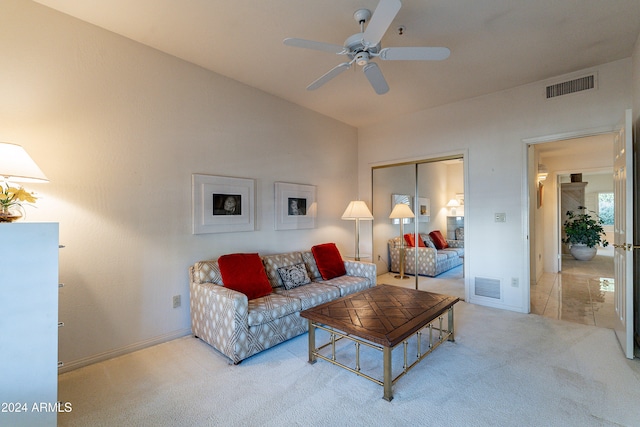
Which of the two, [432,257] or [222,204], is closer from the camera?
[222,204]

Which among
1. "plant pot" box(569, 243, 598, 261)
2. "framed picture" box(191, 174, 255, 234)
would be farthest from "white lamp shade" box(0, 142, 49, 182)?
"plant pot" box(569, 243, 598, 261)

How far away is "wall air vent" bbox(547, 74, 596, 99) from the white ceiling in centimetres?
15

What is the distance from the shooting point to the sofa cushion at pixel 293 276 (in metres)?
3.25

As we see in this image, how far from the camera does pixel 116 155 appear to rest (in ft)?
8.18

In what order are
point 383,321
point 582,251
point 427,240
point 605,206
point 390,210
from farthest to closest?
point 605,206 < point 582,251 < point 390,210 < point 427,240 < point 383,321

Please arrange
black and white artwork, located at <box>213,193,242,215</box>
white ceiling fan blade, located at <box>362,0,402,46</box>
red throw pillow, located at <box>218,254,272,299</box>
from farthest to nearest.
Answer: black and white artwork, located at <box>213,193,242,215</box>
red throw pillow, located at <box>218,254,272,299</box>
white ceiling fan blade, located at <box>362,0,402,46</box>

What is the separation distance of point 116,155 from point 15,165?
887mm

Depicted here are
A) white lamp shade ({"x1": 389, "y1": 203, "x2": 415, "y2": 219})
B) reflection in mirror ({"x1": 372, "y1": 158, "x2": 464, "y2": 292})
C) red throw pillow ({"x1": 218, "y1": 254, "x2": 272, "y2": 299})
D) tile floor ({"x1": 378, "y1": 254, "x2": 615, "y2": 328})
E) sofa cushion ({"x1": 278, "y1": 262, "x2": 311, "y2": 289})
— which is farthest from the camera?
white lamp shade ({"x1": 389, "y1": 203, "x2": 415, "y2": 219})

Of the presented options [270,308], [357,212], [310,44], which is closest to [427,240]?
[357,212]

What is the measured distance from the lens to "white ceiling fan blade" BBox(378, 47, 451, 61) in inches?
74.7

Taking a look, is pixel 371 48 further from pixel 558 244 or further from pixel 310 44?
pixel 558 244

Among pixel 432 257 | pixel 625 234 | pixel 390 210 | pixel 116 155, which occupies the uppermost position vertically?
pixel 116 155

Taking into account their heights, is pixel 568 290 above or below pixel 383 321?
below

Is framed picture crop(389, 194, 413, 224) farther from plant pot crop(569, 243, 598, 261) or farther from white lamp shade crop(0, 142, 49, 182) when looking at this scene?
plant pot crop(569, 243, 598, 261)
